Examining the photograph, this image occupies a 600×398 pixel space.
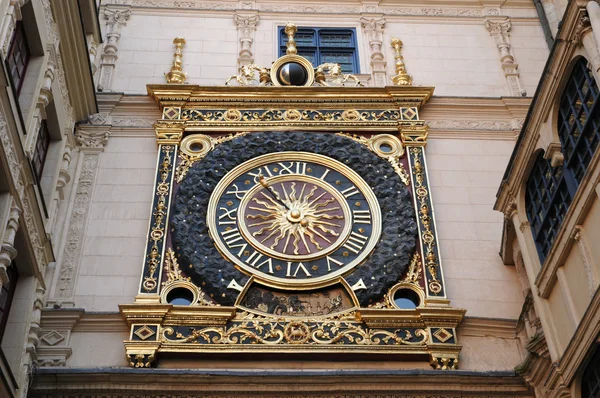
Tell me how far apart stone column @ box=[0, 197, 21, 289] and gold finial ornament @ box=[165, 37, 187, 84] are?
4363 mm

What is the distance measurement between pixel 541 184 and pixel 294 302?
3187 millimetres

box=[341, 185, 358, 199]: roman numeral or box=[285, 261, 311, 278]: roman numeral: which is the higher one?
box=[341, 185, 358, 199]: roman numeral

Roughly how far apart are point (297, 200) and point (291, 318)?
1878 millimetres

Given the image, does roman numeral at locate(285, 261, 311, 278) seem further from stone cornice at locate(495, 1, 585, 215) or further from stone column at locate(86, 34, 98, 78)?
stone column at locate(86, 34, 98, 78)

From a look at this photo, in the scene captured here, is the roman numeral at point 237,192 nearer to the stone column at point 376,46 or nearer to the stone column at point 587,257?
the stone column at point 376,46

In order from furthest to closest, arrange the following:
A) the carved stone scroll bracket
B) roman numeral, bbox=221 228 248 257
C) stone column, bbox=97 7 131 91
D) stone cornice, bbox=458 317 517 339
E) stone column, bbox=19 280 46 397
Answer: stone column, bbox=97 7 131 91
roman numeral, bbox=221 228 248 257
stone cornice, bbox=458 317 517 339
the carved stone scroll bracket
stone column, bbox=19 280 46 397

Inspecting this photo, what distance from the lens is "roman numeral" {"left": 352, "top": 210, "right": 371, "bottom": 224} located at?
11.2m

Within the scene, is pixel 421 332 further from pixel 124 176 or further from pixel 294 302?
pixel 124 176

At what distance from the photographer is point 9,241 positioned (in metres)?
8.54

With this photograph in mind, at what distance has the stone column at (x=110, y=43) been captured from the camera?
13.0 m

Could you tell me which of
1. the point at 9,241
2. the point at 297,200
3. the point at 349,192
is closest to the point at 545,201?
the point at 349,192

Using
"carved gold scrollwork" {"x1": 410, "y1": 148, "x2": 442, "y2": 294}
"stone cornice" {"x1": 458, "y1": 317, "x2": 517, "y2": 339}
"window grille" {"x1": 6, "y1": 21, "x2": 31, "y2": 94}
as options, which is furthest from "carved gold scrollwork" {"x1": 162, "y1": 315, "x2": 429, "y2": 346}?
"window grille" {"x1": 6, "y1": 21, "x2": 31, "y2": 94}

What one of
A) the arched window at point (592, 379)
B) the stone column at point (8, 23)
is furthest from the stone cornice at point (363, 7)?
the arched window at point (592, 379)

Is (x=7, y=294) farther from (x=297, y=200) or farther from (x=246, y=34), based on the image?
(x=246, y=34)
